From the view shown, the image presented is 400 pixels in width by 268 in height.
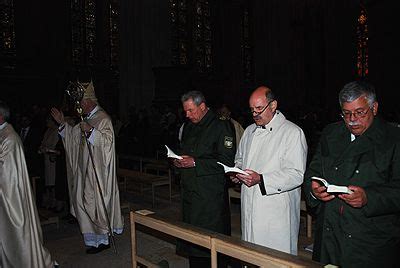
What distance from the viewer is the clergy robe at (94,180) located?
5.78m

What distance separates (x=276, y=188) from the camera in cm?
345

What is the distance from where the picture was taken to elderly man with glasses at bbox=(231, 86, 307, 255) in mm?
3486

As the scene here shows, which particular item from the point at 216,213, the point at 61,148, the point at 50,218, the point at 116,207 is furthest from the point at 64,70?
the point at 216,213

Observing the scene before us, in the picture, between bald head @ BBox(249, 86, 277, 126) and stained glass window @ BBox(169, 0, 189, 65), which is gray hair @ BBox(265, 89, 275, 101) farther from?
stained glass window @ BBox(169, 0, 189, 65)

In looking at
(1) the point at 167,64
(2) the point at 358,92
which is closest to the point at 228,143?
(2) the point at 358,92

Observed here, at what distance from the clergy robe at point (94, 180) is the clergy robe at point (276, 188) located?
2.71 meters

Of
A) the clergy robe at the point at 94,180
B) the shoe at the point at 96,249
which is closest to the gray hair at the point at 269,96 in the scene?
the clergy robe at the point at 94,180

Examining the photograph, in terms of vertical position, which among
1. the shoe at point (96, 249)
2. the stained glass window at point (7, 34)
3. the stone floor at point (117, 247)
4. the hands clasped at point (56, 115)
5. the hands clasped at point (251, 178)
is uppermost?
the stained glass window at point (7, 34)

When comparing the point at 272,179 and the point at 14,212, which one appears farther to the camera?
the point at 14,212

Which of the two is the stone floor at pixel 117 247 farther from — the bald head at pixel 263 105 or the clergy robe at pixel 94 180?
the bald head at pixel 263 105

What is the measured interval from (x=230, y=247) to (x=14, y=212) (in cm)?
266

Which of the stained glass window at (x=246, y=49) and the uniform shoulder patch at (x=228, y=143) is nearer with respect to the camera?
the uniform shoulder patch at (x=228, y=143)

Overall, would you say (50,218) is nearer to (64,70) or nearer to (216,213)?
(216,213)

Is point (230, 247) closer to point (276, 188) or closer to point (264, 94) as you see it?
point (276, 188)
